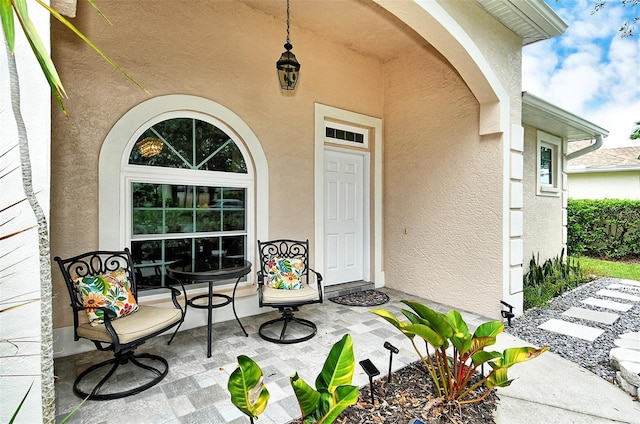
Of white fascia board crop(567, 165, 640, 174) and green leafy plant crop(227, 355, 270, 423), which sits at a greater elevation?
white fascia board crop(567, 165, 640, 174)

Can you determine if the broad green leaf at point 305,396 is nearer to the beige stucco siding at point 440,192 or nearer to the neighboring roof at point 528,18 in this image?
the beige stucco siding at point 440,192

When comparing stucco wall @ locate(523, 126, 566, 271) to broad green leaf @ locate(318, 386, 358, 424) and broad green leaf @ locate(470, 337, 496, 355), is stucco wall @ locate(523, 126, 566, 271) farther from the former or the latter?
broad green leaf @ locate(318, 386, 358, 424)

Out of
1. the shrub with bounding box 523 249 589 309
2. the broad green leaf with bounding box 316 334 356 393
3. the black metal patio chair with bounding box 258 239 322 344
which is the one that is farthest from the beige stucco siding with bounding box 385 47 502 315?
the broad green leaf with bounding box 316 334 356 393

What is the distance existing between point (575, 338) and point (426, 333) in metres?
2.77

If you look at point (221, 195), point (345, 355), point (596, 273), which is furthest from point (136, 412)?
point (596, 273)

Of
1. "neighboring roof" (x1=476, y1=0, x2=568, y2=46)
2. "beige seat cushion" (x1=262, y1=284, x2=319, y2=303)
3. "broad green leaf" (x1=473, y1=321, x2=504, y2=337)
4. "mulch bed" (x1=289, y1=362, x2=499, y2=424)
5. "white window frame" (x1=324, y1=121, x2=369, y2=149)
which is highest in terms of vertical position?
"neighboring roof" (x1=476, y1=0, x2=568, y2=46)

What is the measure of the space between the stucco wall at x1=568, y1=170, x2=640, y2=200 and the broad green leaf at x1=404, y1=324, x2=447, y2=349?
12.9 m

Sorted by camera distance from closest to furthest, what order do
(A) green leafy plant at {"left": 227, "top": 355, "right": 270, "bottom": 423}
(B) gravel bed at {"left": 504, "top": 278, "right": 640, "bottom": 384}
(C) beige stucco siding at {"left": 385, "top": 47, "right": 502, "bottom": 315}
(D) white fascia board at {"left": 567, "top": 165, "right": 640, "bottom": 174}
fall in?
(A) green leafy plant at {"left": 227, "top": 355, "right": 270, "bottom": 423}, (B) gravel bed at {"left": 504, "top": 278, "right": 640, "bottom": 384}, (C) beige stucco siding at {"left": 385, "top": 47, "right": 502, "bottom": 315}, (D) white fascia board at {"left": 567, "top": 165, "right": 640, "bottom": 174}

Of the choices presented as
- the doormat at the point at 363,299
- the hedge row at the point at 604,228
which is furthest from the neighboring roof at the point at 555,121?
the doormat at the point at 363,299

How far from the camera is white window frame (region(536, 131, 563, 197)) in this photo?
232 inches

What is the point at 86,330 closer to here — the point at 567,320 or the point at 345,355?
the point at 345,355

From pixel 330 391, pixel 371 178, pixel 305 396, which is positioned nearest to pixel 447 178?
pixel 371 178

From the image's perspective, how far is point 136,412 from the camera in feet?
6.77

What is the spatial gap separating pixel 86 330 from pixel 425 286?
4049 mm
